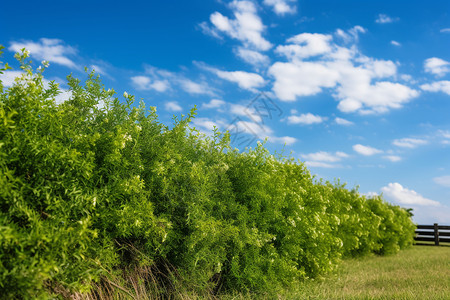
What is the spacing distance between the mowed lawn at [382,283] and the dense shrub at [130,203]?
54cm

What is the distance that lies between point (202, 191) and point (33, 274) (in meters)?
2.58

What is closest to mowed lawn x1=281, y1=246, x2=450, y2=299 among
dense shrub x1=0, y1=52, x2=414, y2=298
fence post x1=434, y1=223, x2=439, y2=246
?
dense shrub x1=0, y1=52, x2=414, y2=298

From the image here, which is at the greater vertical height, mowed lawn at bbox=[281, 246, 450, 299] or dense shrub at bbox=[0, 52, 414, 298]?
dense shrub at bbox=[0, 52, 414, 298]

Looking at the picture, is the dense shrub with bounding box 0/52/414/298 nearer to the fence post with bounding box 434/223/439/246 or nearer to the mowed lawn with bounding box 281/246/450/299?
the mowed lawn with bounding box 281/246/450/299

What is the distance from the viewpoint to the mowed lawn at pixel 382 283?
6.14 m

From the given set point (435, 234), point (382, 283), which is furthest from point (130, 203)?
point (435, 234)

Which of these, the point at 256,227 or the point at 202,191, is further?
the point at 256,227

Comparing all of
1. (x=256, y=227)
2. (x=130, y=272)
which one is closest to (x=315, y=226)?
(x=256, y=227)

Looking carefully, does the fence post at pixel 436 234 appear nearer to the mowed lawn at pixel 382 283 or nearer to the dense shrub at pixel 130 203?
the mowed lawn at pixel 382 283

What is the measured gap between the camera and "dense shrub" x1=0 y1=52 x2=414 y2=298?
3426mm

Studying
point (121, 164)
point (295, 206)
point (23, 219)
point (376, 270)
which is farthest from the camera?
point (376, 270)

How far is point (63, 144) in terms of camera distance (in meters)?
4.05

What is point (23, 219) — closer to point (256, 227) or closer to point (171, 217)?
point (171, 217)

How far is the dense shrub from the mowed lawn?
540 mm
